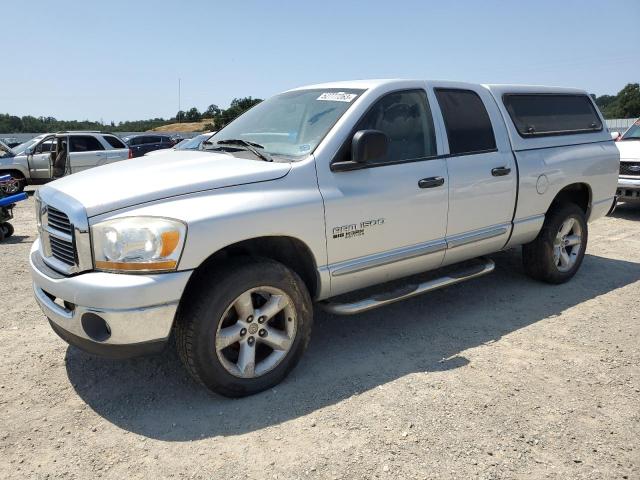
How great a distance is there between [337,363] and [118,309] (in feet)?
5.22

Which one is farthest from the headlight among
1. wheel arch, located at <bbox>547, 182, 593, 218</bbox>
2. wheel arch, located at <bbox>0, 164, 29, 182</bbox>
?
wheel arch, located at <bbox>0, 164, 29, 182</bbox>

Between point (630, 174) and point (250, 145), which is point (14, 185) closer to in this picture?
point (250, 145)

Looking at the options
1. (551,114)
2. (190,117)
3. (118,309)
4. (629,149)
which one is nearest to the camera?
(118,309)

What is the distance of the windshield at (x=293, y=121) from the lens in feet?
12.1

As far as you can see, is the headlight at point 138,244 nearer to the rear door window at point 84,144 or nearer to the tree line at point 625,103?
the rear door window at point 84,144

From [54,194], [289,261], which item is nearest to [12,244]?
[54,194]

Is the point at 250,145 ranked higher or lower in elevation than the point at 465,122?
lower

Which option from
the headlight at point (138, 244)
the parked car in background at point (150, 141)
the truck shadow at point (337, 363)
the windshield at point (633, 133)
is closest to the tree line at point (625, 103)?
the parked car in background at point (150, 141)

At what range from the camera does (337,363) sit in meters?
3.72

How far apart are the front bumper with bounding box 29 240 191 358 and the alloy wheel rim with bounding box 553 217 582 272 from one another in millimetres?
3859

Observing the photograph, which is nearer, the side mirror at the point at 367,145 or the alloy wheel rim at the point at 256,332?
the alloy wheel rim at the point at 256,332

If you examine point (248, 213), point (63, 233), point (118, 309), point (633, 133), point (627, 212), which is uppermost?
point (633, 133)

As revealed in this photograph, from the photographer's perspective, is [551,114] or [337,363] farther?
[551,114]

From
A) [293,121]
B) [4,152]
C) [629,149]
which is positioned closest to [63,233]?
[293,121]
